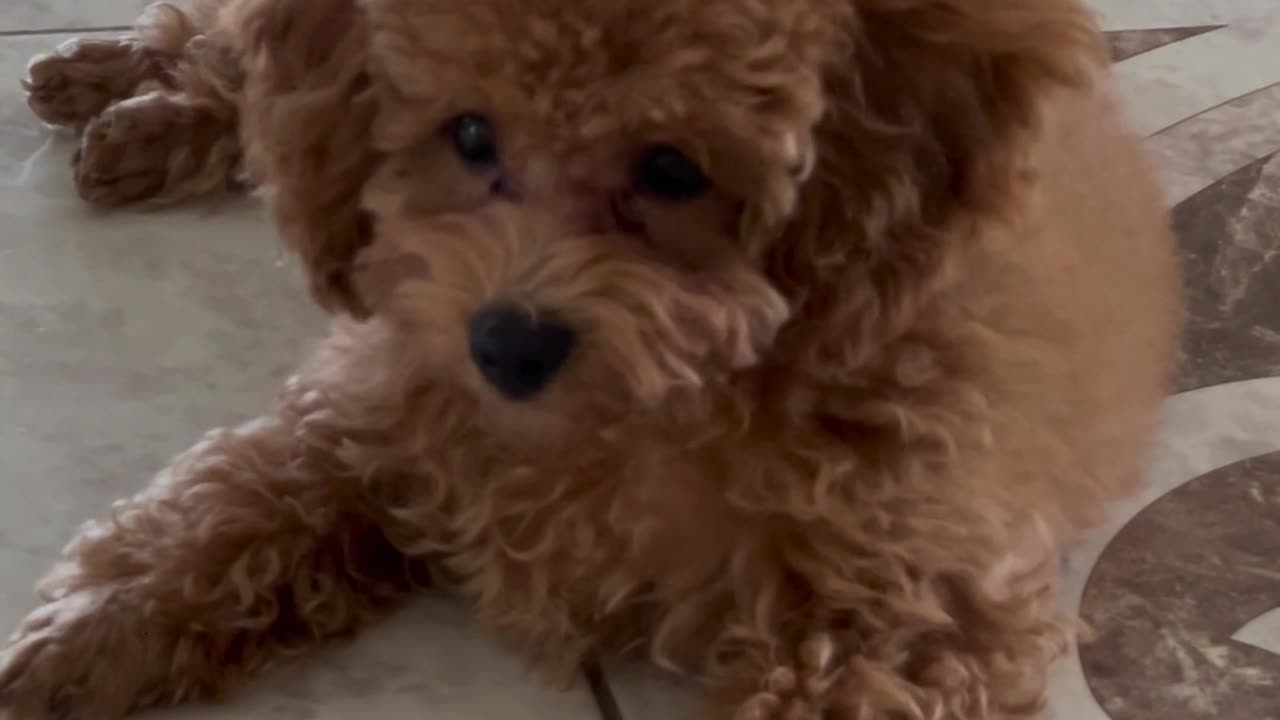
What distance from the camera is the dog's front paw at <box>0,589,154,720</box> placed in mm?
1200

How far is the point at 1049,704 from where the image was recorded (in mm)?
1272

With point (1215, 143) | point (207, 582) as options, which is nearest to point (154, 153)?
point (207, 582)

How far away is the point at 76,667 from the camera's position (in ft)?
3.96

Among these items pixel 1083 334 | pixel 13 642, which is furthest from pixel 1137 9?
pixel 13 642

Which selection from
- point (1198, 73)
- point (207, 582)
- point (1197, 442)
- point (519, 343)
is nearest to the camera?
point (519, 343)

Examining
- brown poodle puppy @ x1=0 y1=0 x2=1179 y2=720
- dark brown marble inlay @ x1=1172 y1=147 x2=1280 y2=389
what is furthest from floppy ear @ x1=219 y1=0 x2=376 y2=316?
dark brown marble inlay @ x1=1172 y1=147 x2=1280 y2=389

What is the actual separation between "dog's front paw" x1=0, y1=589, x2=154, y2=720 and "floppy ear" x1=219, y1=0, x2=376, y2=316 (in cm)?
27

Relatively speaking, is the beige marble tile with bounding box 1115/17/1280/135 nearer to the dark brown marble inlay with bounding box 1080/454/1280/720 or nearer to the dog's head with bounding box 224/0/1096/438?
the dark brown marble inlay with bounding box 1080/454/1280/720

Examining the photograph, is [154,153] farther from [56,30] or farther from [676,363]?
[676,363]

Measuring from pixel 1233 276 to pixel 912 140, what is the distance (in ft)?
2.79

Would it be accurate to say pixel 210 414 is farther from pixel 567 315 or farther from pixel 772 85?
pixel 772 85

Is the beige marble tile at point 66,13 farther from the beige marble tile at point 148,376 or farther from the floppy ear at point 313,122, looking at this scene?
the floppy ear at point 313,122

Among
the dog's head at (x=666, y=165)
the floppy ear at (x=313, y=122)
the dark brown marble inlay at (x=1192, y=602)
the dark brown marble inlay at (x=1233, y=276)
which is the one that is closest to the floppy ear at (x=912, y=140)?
the dog's head at (x=666, y=165)

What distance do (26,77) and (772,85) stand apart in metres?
1.16
